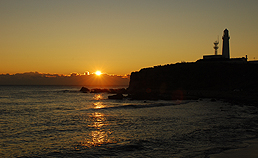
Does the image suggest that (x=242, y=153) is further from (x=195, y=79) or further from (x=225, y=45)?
(x=225, y=45)

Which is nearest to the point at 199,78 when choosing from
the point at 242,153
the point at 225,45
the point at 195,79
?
the point at 195,79

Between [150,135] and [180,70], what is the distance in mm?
62538

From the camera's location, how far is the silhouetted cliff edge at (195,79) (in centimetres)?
5825

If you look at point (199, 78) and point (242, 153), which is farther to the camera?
point (199, 78)

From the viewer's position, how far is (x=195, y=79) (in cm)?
6738

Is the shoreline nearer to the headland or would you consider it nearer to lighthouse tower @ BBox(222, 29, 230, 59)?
the headland

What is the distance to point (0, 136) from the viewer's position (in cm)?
1330

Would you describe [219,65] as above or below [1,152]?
above

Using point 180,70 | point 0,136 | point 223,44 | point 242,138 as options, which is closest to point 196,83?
point 180,70

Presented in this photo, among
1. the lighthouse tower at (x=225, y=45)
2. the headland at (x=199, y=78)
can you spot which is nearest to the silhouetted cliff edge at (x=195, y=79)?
the headland at (x=199, y=78)

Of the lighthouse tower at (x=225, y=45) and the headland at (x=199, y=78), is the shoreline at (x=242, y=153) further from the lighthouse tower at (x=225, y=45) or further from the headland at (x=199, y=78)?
the lighthouse tower at (x=225, y=45)

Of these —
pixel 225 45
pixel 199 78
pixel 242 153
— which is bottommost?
pixel 242 153

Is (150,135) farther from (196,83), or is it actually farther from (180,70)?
(180,70)

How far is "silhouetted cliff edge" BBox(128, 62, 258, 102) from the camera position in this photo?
2293 inches
